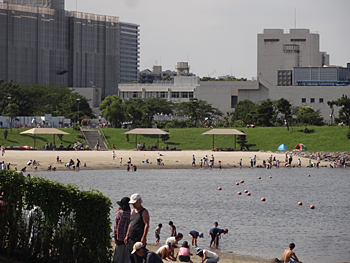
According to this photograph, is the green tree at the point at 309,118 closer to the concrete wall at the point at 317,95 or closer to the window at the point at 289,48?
the concrete wall at the point at 317,95

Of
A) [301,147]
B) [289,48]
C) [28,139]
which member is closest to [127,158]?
[28,139]

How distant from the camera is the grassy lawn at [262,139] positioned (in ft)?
224

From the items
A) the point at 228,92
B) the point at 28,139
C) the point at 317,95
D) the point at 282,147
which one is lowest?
the point at 282,147

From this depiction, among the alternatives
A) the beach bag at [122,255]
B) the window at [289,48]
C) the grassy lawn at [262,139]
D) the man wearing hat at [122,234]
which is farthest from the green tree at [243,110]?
the beach bag at [122,255]

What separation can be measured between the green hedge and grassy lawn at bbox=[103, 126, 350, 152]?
56.7 m

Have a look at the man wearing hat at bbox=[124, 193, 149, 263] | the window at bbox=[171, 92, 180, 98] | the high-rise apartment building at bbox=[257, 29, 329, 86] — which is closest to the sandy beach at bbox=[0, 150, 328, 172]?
the man wearing hat at bbox=[124, 193, 149, 263]

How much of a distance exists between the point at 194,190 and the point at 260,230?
Result: 16.2 m

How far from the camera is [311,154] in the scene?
6450 cm

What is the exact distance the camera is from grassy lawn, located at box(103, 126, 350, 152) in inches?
2692

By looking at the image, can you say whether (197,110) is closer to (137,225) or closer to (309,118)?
(309,118)

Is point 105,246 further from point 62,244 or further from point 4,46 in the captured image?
point 4,46

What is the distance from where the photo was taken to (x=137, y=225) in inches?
421

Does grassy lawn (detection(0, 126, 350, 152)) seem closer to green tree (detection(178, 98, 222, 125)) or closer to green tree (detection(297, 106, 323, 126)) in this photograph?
green tree (detection(297, 106, 323, 126))

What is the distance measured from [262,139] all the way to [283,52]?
2454 inches
